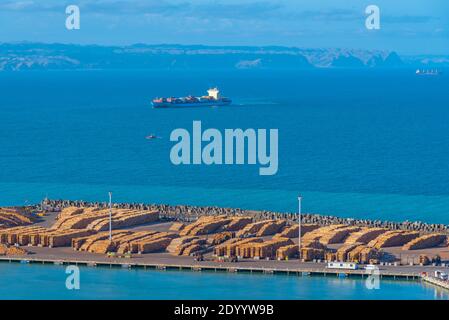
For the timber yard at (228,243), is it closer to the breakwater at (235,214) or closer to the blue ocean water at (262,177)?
the breakwater at (235,214)

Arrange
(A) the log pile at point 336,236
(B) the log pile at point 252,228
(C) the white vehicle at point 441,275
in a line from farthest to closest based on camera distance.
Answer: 1. (B) the log pile at point 252,228
2. (A) the log pile at point 336,236
3. (C) the white vehicle at point 441,275

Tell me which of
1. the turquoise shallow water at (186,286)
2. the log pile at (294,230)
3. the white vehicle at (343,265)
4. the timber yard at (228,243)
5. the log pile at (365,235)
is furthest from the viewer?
the log pile at (294,230)

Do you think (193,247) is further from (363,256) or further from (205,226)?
(363,256)

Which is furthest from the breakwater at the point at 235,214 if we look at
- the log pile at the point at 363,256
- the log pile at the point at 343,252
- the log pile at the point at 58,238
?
the log pile at the point at 363,256

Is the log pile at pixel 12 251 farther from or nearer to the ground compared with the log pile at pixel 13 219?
nearer to the ground

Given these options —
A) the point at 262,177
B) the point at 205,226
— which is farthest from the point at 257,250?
the point at 262,177

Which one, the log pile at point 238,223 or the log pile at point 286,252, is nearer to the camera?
the log pile at point 286,252

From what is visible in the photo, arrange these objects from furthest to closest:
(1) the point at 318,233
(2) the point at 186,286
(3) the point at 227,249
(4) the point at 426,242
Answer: (1) the point at 318,233 < (4) the point at 426,242 < (3) the point at 227,249 < (2) the point at 186,286
